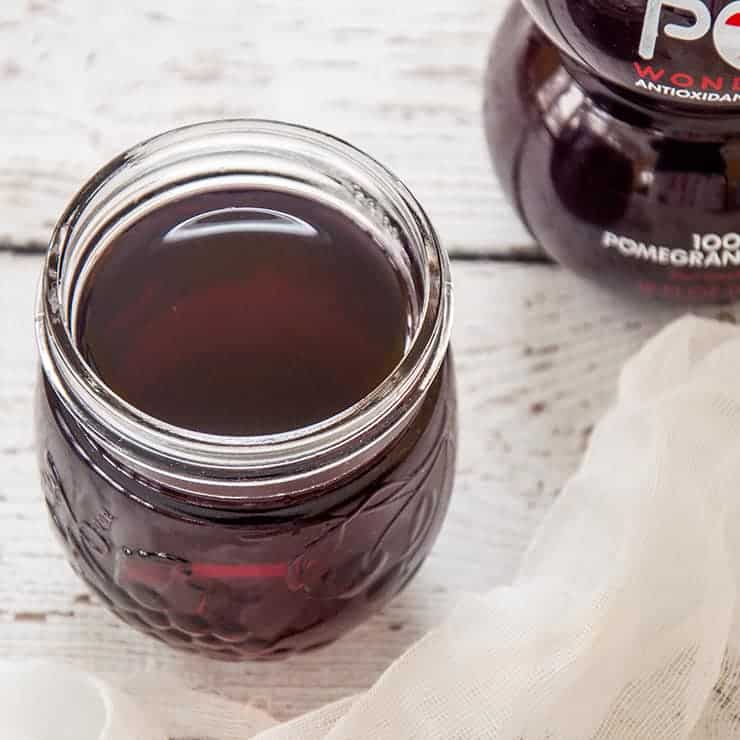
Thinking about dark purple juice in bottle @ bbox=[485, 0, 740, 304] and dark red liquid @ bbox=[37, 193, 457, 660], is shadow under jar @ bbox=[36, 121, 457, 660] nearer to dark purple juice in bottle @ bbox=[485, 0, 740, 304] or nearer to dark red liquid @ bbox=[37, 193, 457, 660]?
dark red liquid @ bbox=[37, 193, 457, 660]

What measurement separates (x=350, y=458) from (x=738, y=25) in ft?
0.86

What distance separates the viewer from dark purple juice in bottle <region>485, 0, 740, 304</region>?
749mm

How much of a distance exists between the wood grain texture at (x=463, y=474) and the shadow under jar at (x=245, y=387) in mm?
77

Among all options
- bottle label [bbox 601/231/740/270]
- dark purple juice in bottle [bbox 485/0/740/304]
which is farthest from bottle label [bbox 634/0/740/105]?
bottle label [bbox 601/231/740/270]

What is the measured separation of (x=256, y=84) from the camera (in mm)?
1015

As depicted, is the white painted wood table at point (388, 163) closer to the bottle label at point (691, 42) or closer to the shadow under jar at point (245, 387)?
the shadow under jar at point (245, 387)

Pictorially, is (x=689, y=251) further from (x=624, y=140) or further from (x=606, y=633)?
(x=606, y=633)

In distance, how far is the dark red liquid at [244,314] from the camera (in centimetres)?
70

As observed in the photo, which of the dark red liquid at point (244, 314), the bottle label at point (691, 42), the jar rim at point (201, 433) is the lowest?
the dark red liquid at point (244, 314)

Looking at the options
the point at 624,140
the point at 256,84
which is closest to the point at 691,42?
the point at 624,140

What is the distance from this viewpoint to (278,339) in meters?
0.72

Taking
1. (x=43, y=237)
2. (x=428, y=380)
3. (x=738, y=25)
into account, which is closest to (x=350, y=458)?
(x=428, y=380)

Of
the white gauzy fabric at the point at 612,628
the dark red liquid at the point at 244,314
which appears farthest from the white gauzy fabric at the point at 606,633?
the dark red liquid at the point at 244,314

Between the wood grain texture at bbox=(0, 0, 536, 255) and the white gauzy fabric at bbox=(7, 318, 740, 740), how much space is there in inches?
8.0
